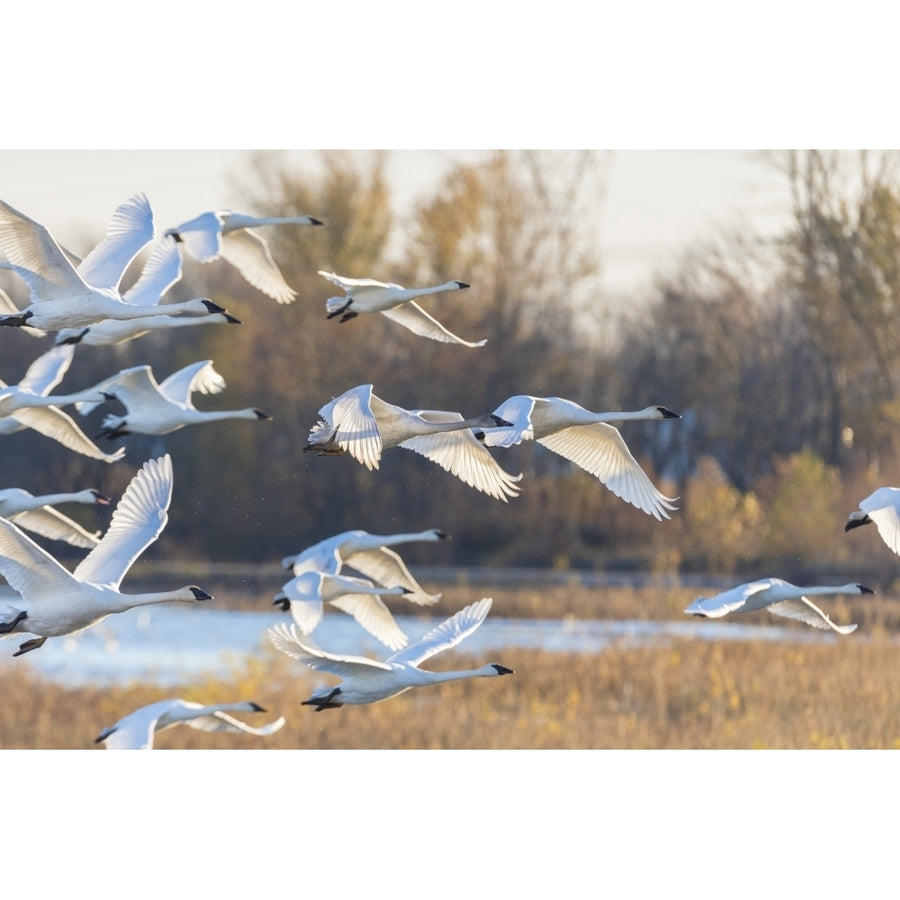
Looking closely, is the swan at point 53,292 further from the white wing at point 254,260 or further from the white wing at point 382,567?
the white wing at point 382,567

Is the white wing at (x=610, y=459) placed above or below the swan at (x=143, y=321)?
below

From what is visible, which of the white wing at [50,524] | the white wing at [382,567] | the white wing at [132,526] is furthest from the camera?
the white wing at [382,567]

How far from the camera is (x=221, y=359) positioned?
41.7 ft

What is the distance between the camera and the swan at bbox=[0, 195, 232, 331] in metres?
6.86

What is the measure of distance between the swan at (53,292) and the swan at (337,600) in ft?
4.84

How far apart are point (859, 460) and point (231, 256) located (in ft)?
15.7

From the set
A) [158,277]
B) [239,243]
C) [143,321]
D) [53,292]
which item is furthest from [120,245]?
[239,243]

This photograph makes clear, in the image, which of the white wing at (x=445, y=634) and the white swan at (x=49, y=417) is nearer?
the white wing at (x=445, y=634)

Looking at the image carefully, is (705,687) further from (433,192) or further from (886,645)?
(433,192)

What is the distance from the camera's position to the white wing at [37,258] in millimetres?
6809

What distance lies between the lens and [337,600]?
8.72 metres

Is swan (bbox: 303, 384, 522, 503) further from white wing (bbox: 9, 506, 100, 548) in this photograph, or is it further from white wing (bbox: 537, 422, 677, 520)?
white wing (bbox: 9, 506, 100, 548)

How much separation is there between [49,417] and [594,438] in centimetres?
250

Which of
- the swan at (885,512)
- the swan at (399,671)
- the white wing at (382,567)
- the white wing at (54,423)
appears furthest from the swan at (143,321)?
the swan at (885,512)
